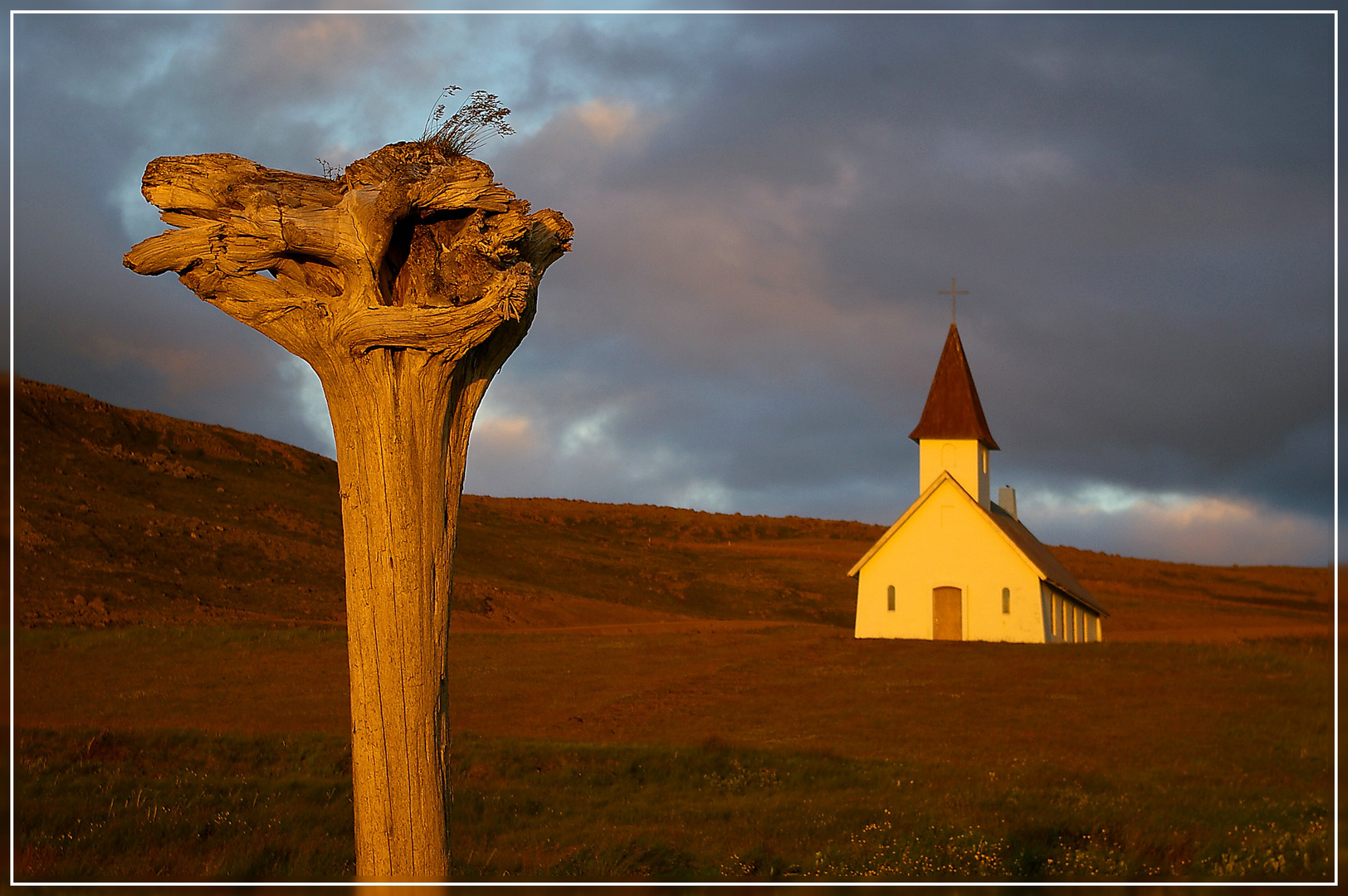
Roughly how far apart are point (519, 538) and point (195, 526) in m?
21.7

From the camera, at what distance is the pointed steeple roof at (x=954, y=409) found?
123ft

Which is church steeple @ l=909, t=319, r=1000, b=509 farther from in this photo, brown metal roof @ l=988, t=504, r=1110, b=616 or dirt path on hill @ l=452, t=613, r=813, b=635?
dirt path on hill @ l=452, t=613, r=813, b=635

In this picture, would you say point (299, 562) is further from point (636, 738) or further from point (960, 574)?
point (636, 738)

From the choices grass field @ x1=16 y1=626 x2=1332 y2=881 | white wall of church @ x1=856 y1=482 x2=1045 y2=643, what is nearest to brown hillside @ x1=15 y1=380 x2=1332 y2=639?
white wall of church @ x1=856 y1=482 x2=1045 y2=643

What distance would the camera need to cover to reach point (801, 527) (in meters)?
97.5

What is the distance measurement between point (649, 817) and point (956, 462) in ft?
89.2

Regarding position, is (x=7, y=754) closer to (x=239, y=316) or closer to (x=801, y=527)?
(x=239, y=316)

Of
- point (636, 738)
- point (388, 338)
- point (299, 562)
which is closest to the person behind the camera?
point (388, 338)

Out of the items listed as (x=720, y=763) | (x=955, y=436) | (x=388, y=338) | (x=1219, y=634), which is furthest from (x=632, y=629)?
(x=388, y=338)

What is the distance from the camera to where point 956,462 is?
37.5 m

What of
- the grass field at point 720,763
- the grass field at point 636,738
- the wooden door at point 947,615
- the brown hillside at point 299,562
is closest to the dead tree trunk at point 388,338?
the grass field at point 636,738

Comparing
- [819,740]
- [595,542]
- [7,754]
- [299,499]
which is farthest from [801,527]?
[7,754]

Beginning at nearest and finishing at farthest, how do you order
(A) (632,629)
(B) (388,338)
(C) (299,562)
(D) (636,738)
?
(B) (388,338), (D) (636,738), (A) (632,629), (C) (299,562)

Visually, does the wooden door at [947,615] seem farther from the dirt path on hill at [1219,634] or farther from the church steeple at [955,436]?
the dirt path on hill at [1219,634]
